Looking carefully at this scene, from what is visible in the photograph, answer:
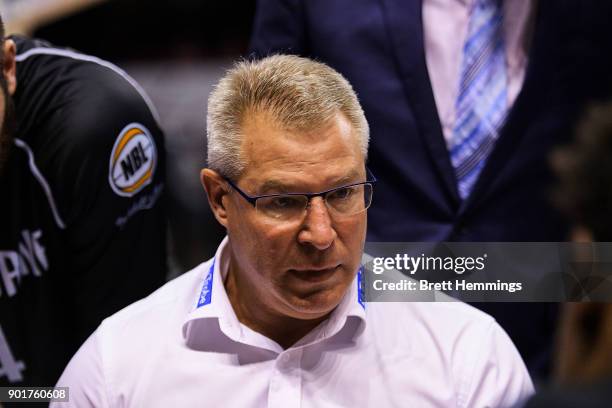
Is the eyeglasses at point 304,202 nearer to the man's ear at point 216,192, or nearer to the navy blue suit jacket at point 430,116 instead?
the man's ear at point 216,192

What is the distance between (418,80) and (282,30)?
252 millimetres

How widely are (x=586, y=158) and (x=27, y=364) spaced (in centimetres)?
110

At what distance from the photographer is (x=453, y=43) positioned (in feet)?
5.43

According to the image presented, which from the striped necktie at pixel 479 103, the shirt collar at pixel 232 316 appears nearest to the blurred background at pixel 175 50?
the shirt collar at pixel 232 316

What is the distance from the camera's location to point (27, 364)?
1688 millimetres

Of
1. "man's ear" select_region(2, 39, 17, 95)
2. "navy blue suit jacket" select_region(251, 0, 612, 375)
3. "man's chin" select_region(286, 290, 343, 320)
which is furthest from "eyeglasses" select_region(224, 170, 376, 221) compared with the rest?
"man's ear" select_region(2, 39, 17, 95)

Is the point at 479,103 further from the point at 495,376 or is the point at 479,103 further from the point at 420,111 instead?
the point at 495,376

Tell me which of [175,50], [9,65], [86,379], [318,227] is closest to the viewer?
[318,227]

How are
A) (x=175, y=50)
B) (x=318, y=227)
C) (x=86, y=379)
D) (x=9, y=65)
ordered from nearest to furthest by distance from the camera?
(x=318, y=227) < (x=86, y=379) < (x=9, y=65) < (x=175, y=50)

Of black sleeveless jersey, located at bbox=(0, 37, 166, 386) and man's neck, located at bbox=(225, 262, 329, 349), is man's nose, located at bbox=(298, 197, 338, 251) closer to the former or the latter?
man's neck, located at bbox=(225, 262, 329, 349)

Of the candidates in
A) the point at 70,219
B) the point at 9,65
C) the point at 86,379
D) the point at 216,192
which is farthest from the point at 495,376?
the point at 9,65

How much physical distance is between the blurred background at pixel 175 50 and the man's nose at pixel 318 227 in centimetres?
31

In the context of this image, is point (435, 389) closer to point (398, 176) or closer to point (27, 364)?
point (398, 176)

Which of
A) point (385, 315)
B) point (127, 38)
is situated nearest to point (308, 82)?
point (385, 315)
